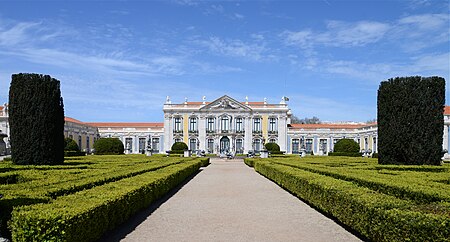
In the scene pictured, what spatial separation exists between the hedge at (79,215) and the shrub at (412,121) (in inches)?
424

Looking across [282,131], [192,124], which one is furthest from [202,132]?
[282,131]

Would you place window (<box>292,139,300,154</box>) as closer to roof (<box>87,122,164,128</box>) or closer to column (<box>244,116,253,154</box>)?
column (<box>244,116,253,154</box>)

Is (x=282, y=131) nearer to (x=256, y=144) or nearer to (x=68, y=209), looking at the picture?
(x=256, y=144)

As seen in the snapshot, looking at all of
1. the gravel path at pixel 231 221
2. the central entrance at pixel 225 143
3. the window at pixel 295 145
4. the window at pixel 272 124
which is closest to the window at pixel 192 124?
the central entrance at pixel 225 143

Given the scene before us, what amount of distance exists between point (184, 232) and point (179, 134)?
51253 mm

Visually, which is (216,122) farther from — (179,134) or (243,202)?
(243,202)

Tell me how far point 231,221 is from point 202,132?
5011cm

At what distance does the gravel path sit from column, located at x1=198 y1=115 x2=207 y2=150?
46.3 m

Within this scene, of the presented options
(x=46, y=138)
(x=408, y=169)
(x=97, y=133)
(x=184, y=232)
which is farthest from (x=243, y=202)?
(x=97, y=133)

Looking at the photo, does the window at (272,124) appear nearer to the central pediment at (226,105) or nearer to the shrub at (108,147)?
→ the central pediment at (226,105)

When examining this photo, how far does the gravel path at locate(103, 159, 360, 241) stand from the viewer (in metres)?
6.33

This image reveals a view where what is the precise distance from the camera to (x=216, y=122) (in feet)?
188

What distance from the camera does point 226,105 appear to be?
57125 mm

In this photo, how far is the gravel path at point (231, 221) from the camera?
633cm
